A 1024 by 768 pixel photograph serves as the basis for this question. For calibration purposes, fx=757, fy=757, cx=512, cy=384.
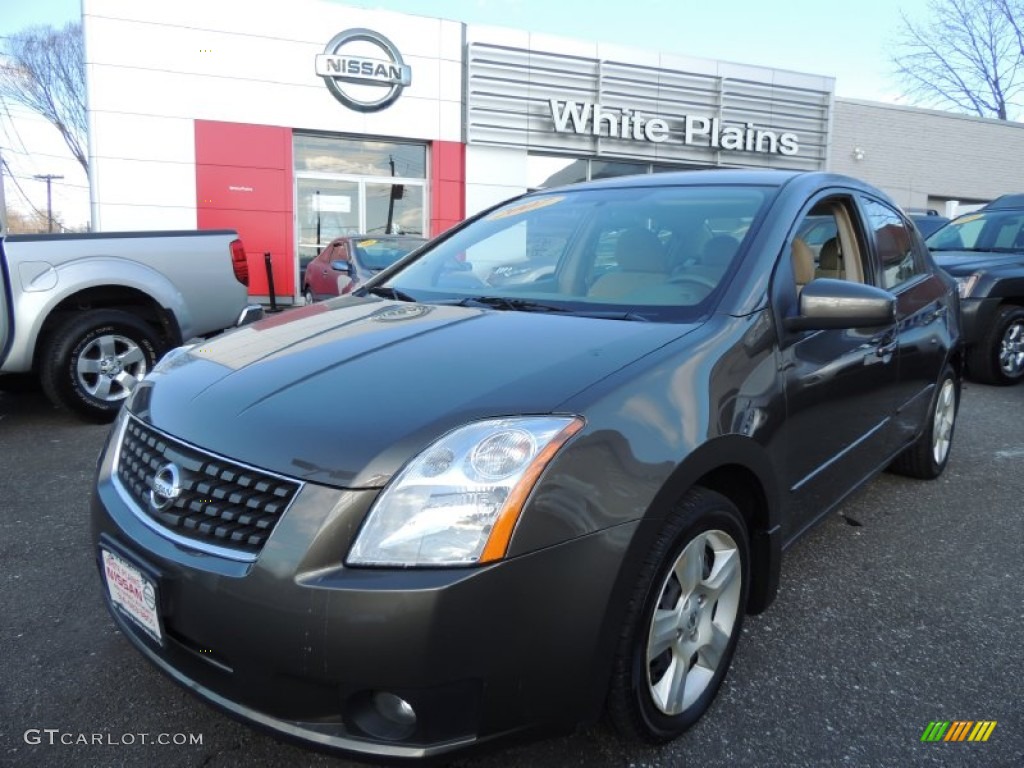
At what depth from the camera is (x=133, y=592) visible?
1.81 metres

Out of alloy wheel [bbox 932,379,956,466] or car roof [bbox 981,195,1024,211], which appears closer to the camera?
alloy wheel [bbox 932,379,956,466]

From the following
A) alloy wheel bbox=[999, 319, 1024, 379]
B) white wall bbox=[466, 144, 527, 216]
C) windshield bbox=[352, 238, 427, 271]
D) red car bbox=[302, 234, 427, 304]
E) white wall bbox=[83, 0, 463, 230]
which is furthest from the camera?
white wall bbox=[466, 144, 527, 216]

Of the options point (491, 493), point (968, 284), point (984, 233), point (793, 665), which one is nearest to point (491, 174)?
point (984, 233)

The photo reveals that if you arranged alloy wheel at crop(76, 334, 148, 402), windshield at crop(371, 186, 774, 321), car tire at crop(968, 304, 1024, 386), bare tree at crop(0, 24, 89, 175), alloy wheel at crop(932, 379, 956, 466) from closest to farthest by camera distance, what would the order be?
windshield at crop(371, 186, 774, 321) → alloy wheel at crop(932, 379, 956, 466) → alloy wheel at crop(76, 334, 148, 402) → car tire at crop(968, 304, 1024, 386) → bare tree at crop(0, 24, 89, 175)

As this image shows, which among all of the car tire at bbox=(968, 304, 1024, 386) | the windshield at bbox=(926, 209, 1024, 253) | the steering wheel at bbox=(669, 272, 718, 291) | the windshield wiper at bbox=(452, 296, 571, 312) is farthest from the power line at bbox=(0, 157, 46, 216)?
the windshield at bbox=(926, 209, 1024, 253)

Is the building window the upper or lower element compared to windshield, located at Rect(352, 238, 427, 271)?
upper

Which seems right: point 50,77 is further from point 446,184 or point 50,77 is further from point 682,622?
point 682,622

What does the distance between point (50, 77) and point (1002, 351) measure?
28.0 m

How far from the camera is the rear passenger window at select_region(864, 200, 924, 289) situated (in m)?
3.28

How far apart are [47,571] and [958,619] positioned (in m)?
3.43

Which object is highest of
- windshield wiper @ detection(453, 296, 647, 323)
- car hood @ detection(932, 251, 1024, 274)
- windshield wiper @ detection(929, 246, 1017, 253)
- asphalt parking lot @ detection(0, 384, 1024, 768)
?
windshield wiper @ detection(929, 246, 1017, 253)

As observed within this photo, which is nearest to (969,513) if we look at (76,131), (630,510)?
(630,510)

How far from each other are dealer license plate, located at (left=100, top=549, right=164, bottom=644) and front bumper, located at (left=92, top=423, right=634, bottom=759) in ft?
0.38

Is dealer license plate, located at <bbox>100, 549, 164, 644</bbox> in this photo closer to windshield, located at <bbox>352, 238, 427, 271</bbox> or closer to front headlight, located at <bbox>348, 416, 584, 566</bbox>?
front headlight, located at <bbox>348, 416, 584, 566</bbox>
